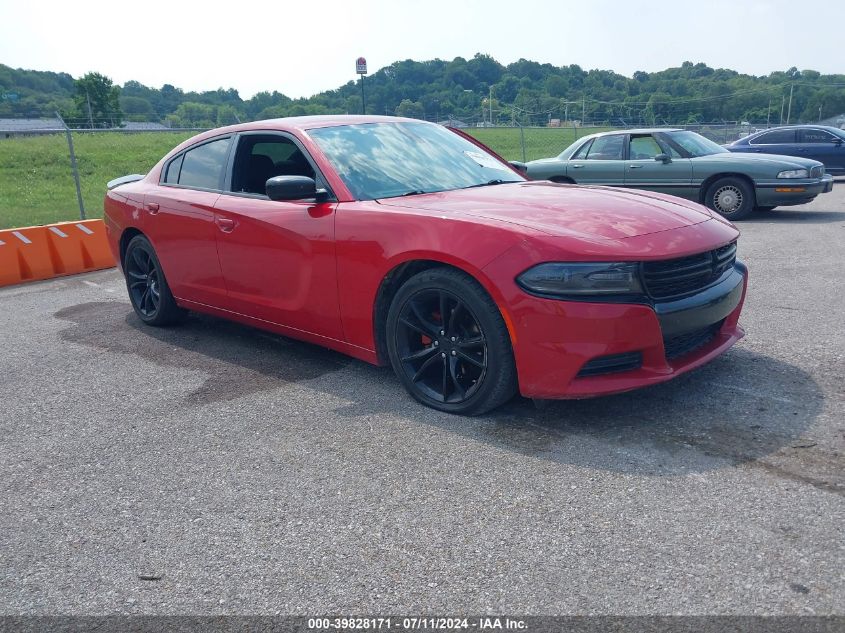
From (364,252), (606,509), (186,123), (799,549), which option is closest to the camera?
(799,549)

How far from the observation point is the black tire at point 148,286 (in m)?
5.77

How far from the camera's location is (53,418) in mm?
4137

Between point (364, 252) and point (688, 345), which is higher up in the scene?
point (364, 252)

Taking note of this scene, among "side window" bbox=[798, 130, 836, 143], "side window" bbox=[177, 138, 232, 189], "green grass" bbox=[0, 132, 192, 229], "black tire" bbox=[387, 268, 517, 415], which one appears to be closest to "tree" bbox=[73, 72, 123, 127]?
"green grass" bbox=[0, 132, 192, 229]

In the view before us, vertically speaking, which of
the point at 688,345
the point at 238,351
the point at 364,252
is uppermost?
the point at 364,252

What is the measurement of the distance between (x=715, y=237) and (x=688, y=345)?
56 centimetres

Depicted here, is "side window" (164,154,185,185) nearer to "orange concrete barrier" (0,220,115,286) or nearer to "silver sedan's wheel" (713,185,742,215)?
"orange concrete barrier" (0,220,115,286)

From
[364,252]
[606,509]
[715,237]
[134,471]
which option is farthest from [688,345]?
[134,471]

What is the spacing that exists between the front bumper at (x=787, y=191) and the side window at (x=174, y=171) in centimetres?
869

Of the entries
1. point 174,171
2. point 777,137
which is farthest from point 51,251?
point 777,137

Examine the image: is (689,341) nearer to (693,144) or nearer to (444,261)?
(444,261)

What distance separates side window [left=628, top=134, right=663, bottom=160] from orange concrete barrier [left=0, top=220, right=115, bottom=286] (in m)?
7.80

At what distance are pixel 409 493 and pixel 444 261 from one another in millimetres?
1177

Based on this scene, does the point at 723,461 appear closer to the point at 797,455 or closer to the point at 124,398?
the point at 797,455
